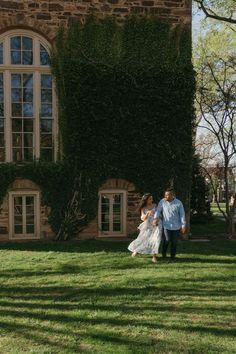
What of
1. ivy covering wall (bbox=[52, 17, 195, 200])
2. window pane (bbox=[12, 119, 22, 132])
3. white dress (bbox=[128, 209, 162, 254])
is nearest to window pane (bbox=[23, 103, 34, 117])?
window pane (bbox=[12, 119, 22, 132])

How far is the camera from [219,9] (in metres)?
16.8

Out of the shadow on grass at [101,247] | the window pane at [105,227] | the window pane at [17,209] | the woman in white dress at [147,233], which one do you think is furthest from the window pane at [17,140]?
the woman in white dress at [147,233]

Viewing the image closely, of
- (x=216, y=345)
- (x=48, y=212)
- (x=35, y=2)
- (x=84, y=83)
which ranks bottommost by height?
(x=216, y=345)

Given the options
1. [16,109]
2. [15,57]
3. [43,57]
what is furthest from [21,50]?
[16,109]

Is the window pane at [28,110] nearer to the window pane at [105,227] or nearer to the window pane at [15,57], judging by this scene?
the window pane at [15,57]

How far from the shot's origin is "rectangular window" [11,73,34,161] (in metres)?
12.0

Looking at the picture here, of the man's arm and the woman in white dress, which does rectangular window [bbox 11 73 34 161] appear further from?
the man's arm

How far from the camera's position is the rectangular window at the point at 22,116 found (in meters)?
12.0

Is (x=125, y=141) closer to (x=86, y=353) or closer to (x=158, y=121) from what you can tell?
(x=158, y=121)

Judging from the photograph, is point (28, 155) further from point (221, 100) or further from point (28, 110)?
point (221, 100)

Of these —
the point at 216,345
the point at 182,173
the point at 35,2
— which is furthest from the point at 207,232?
the point at 216,345

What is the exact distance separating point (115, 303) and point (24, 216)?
6.12 m

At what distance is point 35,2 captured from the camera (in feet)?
39.0

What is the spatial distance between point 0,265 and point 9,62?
221 inches
